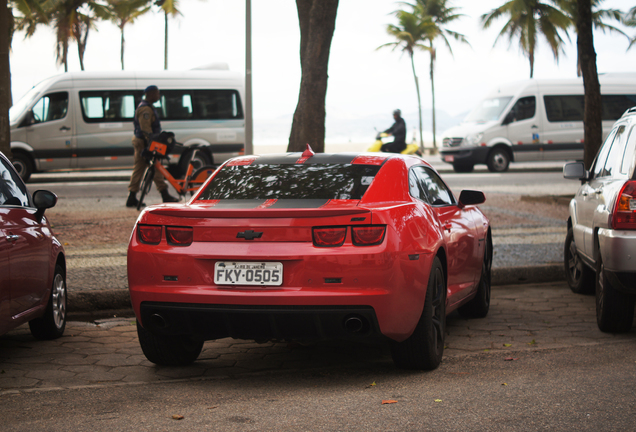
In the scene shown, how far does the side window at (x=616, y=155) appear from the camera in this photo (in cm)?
614

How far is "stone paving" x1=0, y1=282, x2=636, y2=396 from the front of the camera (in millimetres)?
4838

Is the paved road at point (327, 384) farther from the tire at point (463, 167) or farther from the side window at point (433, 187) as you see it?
the tire at point (463, 167)

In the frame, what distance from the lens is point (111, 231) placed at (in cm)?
1091

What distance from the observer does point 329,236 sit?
4285mm

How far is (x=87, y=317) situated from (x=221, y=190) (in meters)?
2.37

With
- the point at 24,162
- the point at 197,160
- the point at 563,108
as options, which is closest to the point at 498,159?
the point at 563,108

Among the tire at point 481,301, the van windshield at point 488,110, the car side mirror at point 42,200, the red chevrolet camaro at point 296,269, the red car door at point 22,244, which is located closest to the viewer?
the red chevrolet camaro at point 296,269

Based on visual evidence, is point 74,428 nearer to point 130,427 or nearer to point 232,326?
point 130,427

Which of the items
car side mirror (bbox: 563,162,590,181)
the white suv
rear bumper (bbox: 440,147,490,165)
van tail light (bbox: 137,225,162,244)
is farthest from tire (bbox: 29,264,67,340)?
rear bumper (bbox: 440,147,490,165)

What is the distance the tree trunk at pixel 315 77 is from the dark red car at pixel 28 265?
225 inches

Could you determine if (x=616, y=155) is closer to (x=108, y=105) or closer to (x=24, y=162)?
(x=108, y=105)

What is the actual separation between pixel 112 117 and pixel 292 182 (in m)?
17.1

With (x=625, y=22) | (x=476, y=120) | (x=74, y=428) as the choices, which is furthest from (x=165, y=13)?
(x=74, y=428)

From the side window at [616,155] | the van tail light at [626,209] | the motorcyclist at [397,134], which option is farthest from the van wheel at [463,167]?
the van tail light at [626,209]
